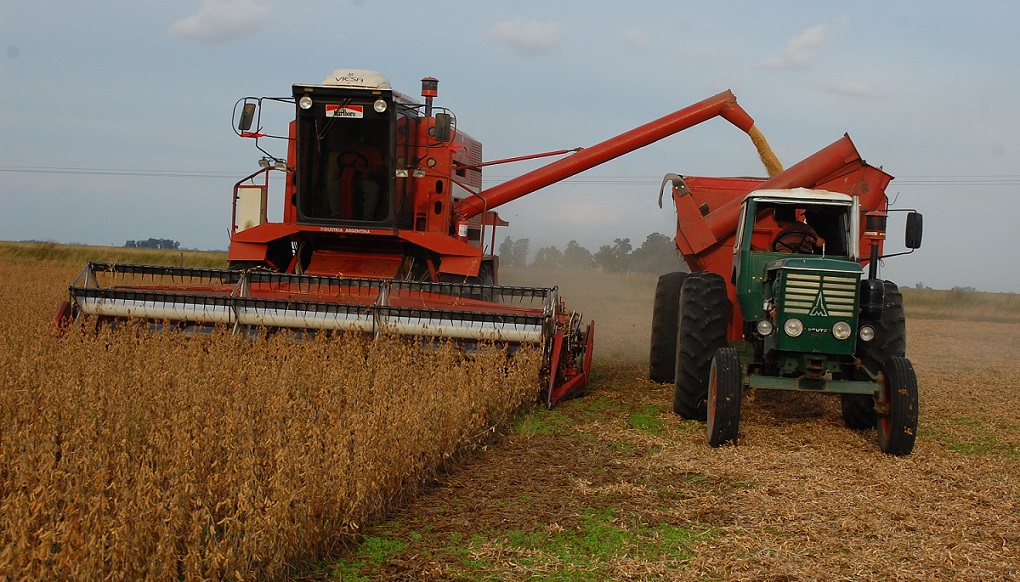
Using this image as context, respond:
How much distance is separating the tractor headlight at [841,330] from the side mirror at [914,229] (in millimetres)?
900

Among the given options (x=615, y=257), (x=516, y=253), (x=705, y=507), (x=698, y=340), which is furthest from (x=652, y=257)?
(x=705, y=507)

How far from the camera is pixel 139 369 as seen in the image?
6.45m

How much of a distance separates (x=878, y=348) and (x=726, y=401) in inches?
55.8

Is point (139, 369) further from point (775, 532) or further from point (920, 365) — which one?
point (920, 365)

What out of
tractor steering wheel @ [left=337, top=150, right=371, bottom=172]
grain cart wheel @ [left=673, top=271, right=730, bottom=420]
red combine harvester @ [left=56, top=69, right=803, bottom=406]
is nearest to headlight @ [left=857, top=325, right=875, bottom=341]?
grain cart wheel @ [left=673, top=271, right=730, bottom=420]

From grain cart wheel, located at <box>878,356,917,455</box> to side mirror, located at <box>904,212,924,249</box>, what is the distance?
37.5 inches

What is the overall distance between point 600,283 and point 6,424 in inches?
854

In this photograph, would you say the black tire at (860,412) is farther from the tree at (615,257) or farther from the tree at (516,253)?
the tree at (615,257)

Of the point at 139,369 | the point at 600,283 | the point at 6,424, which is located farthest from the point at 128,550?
the point at 600,283

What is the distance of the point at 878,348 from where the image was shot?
721 centimetres

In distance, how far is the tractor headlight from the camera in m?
6.85

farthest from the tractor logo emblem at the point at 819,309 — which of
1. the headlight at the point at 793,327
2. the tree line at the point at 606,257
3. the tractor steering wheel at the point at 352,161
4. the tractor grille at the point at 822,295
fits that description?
the tree line at the point at 606,257

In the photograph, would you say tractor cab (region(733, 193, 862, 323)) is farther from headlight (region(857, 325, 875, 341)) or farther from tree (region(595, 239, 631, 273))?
tree (region(595, 239, 631, 273))

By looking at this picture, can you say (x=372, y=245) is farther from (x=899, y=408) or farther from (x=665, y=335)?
(x=899, y=408)
